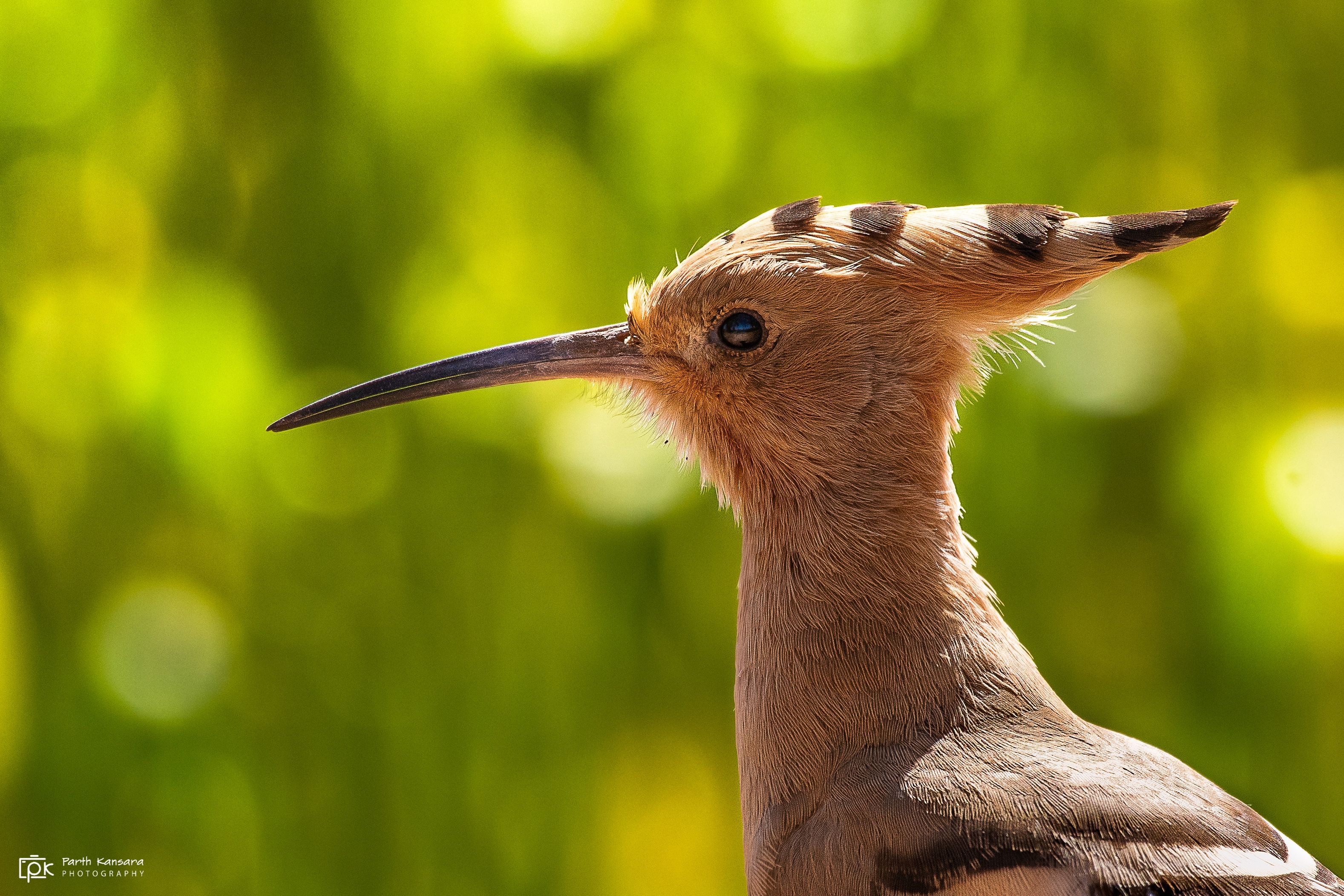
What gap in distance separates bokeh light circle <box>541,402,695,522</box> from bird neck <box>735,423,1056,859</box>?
2.25 feet

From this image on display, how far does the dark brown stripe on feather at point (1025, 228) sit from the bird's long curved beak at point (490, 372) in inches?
13.7

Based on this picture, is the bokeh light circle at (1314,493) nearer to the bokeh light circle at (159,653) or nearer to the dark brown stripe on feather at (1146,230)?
the dark brown stripe on feather at (1146,230)

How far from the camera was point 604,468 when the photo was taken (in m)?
1.80

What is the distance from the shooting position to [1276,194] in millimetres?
1937

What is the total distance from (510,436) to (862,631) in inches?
36.3

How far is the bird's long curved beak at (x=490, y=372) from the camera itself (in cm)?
113

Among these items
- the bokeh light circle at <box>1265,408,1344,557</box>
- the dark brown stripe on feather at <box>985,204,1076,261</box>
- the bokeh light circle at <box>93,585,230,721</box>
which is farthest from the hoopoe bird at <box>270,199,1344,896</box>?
the bokeh light circle at <box>1265,408,1344,557</box>

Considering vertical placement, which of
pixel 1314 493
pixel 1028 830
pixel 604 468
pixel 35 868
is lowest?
pixel 35 868

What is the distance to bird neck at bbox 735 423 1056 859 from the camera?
99cm

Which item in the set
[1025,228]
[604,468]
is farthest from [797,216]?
[604,468]

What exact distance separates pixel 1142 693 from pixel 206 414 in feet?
4.96

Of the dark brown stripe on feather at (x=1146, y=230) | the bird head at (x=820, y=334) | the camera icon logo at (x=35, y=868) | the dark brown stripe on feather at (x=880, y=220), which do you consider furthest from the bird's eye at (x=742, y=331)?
the camera icon logo at (x=35, y=868)

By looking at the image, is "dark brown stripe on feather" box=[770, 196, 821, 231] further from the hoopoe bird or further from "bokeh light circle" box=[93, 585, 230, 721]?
"bokeh light circle" box=[93, 585, 230, 721]

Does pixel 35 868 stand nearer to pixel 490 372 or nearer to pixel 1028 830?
pixel 490 372
